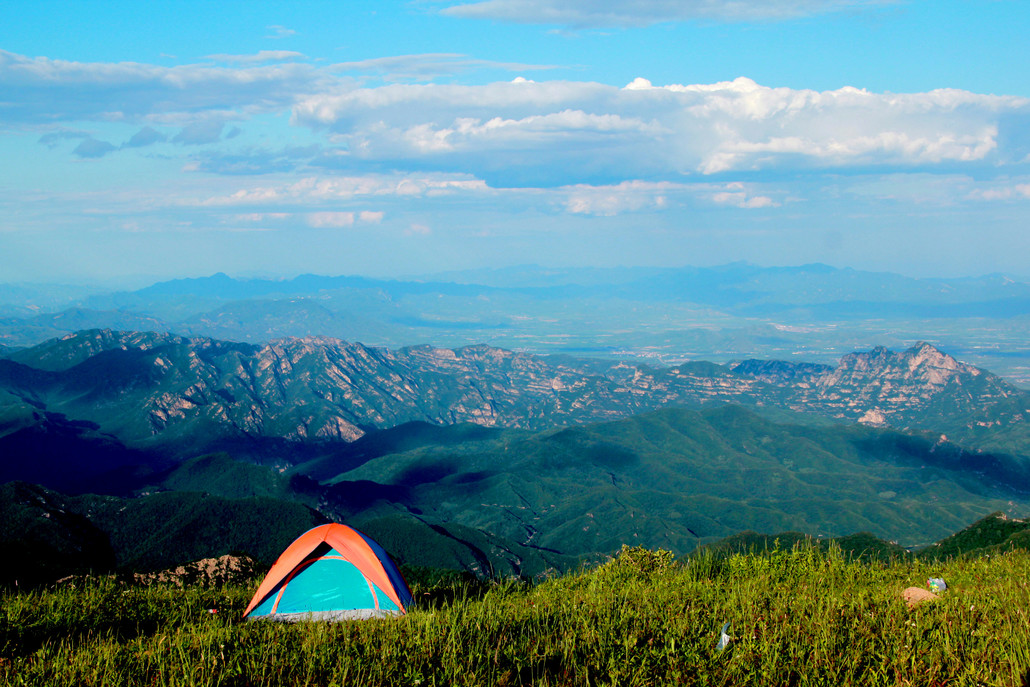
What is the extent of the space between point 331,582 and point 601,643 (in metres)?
15.8

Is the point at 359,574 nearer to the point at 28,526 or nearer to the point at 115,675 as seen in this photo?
the point at 115,675

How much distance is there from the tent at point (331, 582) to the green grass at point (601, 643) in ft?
23.9

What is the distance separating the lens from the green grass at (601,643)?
34.4 feet

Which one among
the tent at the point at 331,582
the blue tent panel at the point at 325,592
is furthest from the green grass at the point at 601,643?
the blue tent panel at the point at 325,592

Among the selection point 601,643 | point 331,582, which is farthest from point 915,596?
point 331,582

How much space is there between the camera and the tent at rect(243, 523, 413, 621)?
76.2 feet

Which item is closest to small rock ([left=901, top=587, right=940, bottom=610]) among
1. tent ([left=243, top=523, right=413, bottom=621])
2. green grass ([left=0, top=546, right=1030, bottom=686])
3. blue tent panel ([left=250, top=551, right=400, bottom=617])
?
green grass ([left=0, top=546, right=1030, bottom=686])

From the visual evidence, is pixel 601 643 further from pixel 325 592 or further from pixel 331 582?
pixel 331 582

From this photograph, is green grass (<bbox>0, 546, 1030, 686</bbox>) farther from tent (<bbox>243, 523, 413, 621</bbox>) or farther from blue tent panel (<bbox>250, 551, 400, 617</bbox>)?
blue tent panel (<bbox>250, 551, 400, 617</bbox>)

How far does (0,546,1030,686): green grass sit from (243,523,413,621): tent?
730 cm

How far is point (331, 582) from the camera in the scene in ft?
80.6

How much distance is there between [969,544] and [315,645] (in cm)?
9259

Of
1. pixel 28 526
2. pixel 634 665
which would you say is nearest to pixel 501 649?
pixel 634 665

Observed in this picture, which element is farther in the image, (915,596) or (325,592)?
(325,592)
